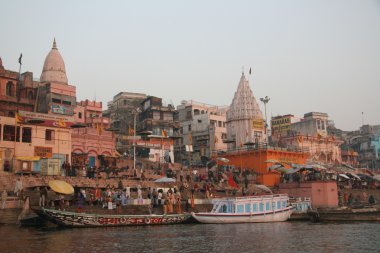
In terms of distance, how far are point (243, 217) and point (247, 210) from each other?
552mm

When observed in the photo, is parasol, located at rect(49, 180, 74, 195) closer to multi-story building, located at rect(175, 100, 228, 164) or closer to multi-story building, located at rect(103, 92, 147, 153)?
multi-story building, located at rect(175, 100, 228, 164)

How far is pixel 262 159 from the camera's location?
163 feet

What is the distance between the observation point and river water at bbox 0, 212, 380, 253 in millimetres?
17438

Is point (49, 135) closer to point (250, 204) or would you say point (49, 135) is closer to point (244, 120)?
point (250, 204)

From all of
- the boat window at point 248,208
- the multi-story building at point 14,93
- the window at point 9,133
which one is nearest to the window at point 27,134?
the window at point 9,133

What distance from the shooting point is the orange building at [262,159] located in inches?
1900

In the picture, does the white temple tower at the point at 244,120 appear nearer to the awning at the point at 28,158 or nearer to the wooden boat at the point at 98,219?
the awning at the point at 28,158

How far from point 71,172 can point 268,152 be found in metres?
23.6

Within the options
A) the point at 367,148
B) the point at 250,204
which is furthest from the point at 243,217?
the point at 367,148

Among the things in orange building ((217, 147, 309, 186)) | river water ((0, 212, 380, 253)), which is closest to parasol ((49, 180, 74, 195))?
river water ((0, 212, 380, 253))

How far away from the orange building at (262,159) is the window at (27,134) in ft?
77.4

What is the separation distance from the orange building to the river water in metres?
21.8

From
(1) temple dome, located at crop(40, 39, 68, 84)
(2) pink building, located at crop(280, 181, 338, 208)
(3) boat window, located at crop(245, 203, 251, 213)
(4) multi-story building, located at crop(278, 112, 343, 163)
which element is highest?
(1) temple dome, located at crop(40, 39, 68, 84)

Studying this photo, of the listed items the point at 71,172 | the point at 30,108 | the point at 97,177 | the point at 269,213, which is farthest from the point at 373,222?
the point at 30,108
